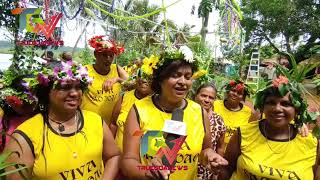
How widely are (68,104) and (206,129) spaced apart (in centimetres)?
109

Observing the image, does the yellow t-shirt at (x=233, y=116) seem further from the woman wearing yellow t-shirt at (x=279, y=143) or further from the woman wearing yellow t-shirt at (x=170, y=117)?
the woman wearing yellow t-shirt at (x=170, y=117)

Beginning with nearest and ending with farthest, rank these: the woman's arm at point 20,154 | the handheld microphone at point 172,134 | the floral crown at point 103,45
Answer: the handheld microphone at point 172,134
the woman's arm at point 20,154
the floral crown at point 103,45

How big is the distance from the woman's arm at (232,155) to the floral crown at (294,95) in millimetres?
350

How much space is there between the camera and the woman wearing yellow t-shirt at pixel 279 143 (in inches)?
113

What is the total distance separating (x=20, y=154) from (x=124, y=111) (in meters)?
1.95

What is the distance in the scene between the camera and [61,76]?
276 cm

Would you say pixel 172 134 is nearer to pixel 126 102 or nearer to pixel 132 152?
pixel 132 152

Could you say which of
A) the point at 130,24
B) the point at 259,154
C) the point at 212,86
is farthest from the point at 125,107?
the point at 130,24

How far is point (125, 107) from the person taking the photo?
4.41 m

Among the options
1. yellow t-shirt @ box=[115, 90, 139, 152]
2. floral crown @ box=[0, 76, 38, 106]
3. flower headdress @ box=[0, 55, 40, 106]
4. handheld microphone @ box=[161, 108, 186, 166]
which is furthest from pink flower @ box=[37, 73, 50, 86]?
yellow t-shirt @ box=[115, 90, 139, 152]

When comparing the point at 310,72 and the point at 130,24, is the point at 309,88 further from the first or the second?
the point at 130,24

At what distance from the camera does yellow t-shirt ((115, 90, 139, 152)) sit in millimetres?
4090

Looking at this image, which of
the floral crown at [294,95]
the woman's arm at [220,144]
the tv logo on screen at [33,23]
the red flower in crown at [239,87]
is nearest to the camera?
the floral crown at [294,95]

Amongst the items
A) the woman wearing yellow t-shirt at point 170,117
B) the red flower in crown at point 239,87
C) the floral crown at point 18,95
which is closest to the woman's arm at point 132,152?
the woman wearing yellow t-shirt at point 170,117
